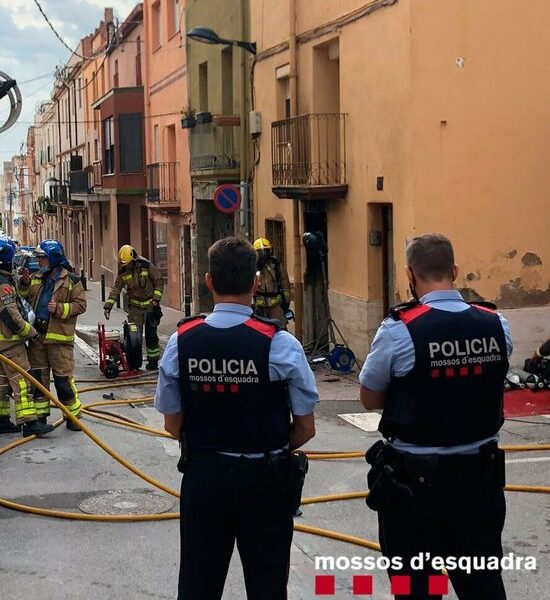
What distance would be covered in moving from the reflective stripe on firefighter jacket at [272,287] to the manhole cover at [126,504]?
644 cm

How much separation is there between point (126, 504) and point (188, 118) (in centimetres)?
1587

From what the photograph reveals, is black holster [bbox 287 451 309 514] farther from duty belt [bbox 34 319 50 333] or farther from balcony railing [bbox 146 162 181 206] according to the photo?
balcony railing [bbox 146 162 181 206]

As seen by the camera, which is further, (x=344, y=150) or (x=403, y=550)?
(x=344, y=150)

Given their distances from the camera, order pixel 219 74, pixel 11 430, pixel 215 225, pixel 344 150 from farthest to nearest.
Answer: pixel 215 225
pixel 219 74
pixel 344 150
pixel 11 430

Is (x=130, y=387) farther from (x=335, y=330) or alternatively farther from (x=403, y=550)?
(x=403, y=550)

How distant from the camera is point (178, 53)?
24.2 m

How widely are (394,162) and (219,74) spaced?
931 centimetres

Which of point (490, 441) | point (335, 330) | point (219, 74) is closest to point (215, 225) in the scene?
point (219, 74)

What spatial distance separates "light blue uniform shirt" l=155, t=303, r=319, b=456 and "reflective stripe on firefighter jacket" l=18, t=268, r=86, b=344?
530 centimetres

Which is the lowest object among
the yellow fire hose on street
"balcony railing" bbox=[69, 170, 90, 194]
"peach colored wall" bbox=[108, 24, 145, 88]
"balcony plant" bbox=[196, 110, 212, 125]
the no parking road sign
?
the yellow fire hose on street

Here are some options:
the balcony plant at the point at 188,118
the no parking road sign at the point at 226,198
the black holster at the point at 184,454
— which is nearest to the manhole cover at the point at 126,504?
the black holster at the point at 184,454

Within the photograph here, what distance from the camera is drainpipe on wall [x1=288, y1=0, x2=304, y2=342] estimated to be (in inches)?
608

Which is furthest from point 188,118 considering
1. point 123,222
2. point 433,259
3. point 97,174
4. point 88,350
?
point 433,259

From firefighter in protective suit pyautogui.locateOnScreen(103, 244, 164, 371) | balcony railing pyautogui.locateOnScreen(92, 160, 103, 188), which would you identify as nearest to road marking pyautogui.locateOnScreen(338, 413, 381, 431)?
firefighter in protective suit pyautogui.locateOnScreen(103, 244, 164, 371)
